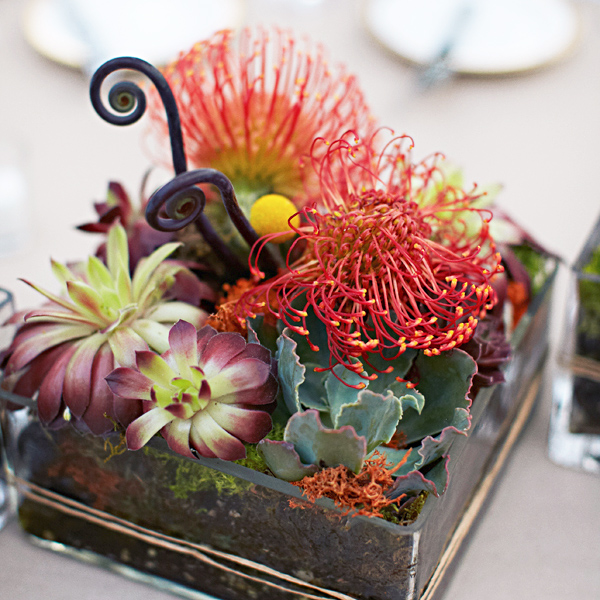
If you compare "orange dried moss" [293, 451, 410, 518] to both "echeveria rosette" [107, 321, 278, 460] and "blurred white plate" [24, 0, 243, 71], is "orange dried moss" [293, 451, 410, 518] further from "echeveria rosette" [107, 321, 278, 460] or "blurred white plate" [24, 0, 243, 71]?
"blurred white plate" [24, 0, 243, 71]

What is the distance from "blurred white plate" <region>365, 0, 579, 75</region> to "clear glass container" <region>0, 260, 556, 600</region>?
504mm

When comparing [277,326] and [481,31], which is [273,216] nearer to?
[277,326]

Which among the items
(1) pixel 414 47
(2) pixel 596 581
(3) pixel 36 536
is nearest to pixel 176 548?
(3) pixel 36 536

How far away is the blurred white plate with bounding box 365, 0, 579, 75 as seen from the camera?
0.82 meters

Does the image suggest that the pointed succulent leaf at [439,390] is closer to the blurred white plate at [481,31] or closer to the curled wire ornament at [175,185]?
the curled wire ornament at [175,185]

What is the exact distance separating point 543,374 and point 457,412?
21 centimetres

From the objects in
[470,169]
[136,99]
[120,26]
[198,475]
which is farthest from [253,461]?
[120,26]

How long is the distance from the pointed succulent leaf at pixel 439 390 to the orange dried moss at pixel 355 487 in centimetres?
3

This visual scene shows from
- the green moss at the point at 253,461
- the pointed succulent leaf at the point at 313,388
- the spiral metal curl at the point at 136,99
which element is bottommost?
the green moss at the point at 253,461

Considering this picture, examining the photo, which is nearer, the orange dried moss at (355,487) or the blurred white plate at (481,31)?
the orange dried moss at (355,487)

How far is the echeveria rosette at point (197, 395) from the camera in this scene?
11.4 inches

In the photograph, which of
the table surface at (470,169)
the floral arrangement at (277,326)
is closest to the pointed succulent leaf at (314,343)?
the floral arrangement at (277,326)

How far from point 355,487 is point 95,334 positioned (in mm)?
133

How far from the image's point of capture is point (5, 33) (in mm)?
852
